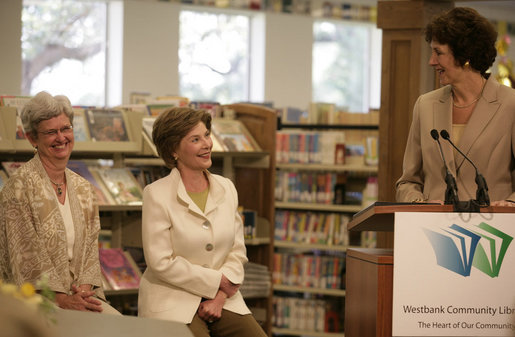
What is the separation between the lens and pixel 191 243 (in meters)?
3.16

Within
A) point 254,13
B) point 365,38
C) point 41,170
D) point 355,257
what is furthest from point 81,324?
point 365,38

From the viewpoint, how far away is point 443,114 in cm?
299

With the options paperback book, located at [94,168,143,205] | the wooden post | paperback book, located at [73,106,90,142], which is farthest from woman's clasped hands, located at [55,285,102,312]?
the wooden post

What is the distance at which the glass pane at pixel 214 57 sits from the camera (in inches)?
476

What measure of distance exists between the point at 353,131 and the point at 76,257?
425cm

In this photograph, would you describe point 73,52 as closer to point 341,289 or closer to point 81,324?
point 341,289

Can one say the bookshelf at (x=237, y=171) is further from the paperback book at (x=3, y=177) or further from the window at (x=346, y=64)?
the window at (x=346, y=64)

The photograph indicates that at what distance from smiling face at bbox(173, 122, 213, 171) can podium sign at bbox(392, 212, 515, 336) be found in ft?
3.81

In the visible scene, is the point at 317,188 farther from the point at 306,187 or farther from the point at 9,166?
the point at 9,166

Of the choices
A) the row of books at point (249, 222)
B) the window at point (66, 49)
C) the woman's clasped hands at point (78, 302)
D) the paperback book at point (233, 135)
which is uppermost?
the window at point (66, 49)

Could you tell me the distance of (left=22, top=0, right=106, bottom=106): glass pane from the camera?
35.8 ft

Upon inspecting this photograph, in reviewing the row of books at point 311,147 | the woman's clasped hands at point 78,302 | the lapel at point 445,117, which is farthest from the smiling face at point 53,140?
the row of books at point 311,147

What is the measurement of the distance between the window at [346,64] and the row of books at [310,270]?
254 inches

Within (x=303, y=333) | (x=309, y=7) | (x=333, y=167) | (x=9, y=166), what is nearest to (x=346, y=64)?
(x=309, y=7)
